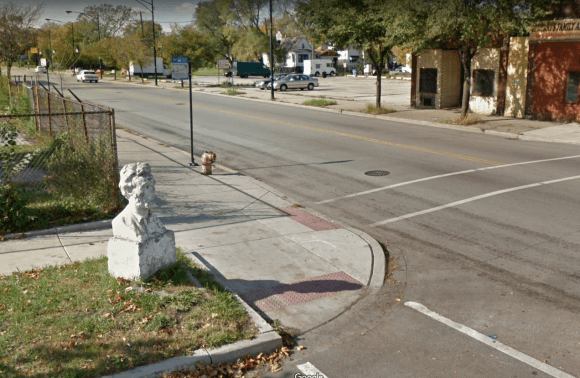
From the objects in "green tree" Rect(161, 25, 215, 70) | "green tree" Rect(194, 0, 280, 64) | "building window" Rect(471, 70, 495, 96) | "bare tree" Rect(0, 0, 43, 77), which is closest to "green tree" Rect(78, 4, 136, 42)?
"green tree" Rect(194, 0, 280, 64)

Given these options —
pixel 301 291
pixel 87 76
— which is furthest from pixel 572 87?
pixel 87 76

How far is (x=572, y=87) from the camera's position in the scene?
23.6 metres

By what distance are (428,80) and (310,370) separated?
27.4 m

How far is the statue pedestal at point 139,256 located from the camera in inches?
280

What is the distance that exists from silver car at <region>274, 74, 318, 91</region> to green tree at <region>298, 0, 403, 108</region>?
715 inches

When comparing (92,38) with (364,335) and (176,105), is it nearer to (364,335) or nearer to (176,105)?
(176,105)

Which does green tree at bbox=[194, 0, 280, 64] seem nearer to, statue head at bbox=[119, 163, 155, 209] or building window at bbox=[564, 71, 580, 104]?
building window at bbox=[564, 71, 580, 104]

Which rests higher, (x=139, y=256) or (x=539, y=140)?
(x=539, y=140)

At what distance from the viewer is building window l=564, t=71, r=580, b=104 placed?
2338 centimetres

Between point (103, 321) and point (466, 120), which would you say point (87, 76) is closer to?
point (466, 120)

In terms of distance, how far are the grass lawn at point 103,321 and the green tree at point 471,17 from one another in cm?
1821

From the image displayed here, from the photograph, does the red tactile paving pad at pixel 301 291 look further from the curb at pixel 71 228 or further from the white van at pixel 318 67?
the white van at pixel 318 67

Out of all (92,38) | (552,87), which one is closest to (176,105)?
(552,87)

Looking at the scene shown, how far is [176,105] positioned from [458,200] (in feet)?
89.5
